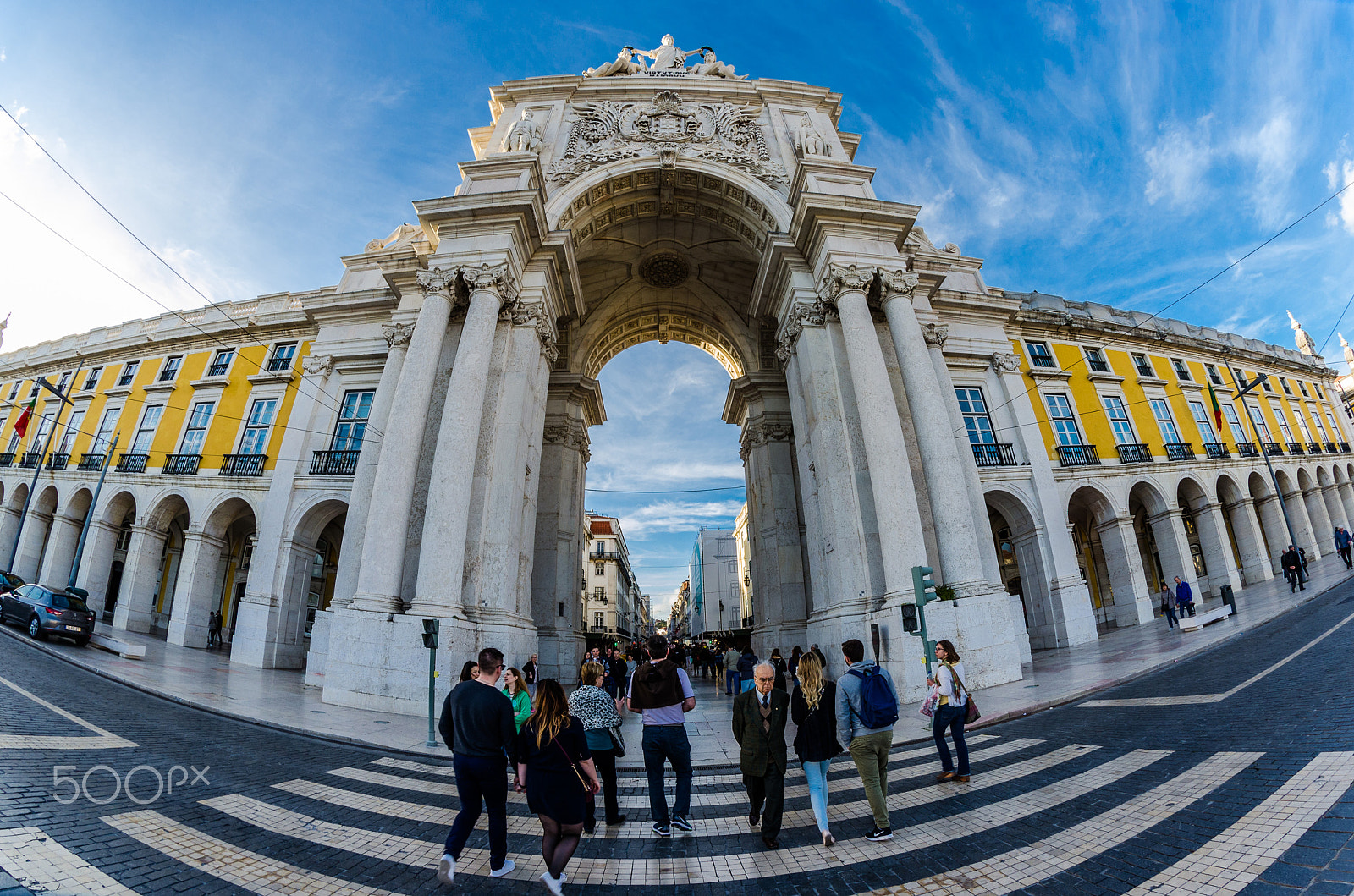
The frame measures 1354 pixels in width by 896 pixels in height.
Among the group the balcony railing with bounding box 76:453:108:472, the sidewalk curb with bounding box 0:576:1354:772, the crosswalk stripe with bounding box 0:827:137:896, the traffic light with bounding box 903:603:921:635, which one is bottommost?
the sidewalk curb with bounding box 0:576:1354:772

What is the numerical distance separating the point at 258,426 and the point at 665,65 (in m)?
21.8

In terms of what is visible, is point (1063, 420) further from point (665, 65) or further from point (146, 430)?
point (146, 430)

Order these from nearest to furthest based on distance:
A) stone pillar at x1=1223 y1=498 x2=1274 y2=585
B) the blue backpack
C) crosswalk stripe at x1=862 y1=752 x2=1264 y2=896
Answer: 1. crosswalk stripe at x1=862 y1=752 x2=1264 y2=896
2. the blue backpack
3. stone pillar at x1=1223 y1=498 x2=1274 y2=585

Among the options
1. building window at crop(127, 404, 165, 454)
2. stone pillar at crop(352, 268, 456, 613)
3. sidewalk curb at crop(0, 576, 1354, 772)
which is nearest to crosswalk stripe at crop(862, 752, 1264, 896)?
sidewalk curb at crop(0, 576, 1354, 772)

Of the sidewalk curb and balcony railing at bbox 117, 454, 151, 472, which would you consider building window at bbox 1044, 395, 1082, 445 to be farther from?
balcony railing at bbox 117, 454, 151, 472

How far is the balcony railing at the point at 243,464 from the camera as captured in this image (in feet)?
65.1

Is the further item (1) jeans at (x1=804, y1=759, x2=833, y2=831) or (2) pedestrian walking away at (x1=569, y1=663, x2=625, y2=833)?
(2) pedestrian walking away at (x1=569, y1=663, x2=625, y2=833)

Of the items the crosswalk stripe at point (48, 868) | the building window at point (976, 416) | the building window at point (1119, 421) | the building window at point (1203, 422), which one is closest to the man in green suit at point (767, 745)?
the crosswalk stripe at point (48, 868)

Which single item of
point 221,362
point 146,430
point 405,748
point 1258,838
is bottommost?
point 405,748

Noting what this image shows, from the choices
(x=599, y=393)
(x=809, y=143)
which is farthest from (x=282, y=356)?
(x=809, y=143)

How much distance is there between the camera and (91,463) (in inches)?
911

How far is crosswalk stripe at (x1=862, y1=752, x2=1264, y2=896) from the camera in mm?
3287

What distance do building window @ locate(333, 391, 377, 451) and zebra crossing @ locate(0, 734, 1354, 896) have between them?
15.4m

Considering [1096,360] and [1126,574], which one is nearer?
[1126,574]
